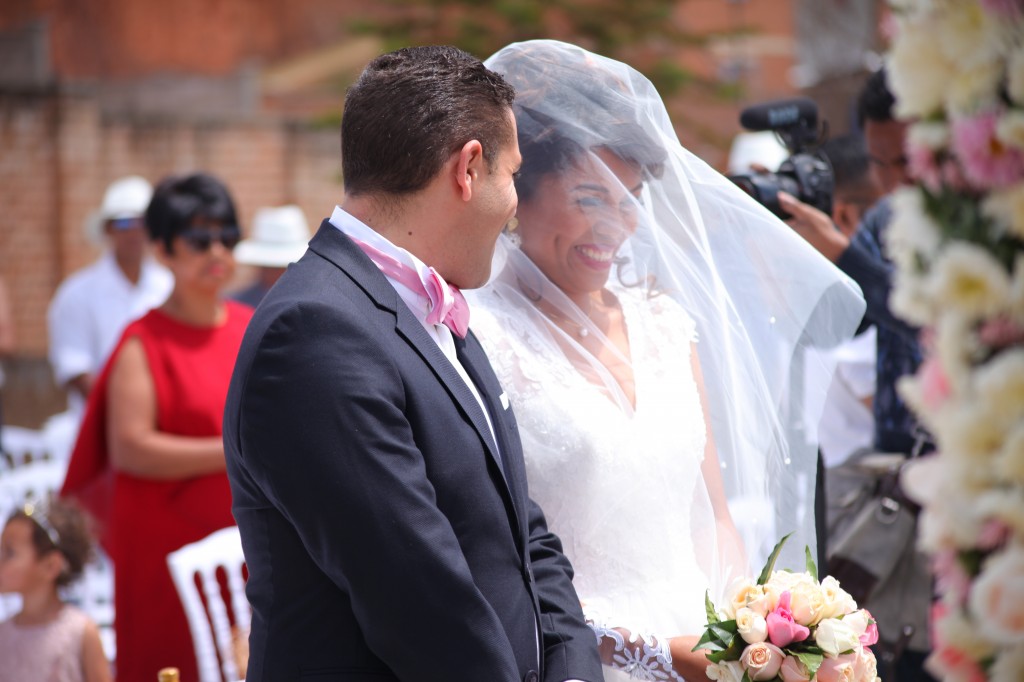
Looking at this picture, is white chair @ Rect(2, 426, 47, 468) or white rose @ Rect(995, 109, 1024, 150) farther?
white chair @ Rect(2, 426, 47, 468)

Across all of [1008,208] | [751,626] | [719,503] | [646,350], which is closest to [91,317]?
[646,350]

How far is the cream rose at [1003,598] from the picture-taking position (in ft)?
3.63

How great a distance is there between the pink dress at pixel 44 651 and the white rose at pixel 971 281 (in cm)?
292

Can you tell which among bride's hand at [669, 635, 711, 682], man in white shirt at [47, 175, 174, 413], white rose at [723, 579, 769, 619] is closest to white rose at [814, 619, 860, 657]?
white rose at [723, 579, 769, 619]

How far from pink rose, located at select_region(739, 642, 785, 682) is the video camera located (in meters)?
1.33

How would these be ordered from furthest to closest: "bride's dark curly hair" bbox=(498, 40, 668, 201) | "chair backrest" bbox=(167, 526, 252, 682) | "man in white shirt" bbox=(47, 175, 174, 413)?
"man in white shirt" bbox=(47, 175, 174, 413), "chair backrest" bbox=(167, 526, 252, 682), "bride's dark curly hair" bbox=(498, 40, 668, 201)

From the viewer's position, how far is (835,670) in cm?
209

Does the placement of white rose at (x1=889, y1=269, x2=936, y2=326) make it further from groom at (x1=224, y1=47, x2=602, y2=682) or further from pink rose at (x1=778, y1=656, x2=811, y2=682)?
pink rose at (x1=778, y1=656, x2=811, y2=682)

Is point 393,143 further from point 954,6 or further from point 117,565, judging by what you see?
point 117,565

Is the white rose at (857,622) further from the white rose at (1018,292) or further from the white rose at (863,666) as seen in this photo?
the white rose at (1018,292)

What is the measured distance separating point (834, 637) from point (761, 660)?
0.14 m

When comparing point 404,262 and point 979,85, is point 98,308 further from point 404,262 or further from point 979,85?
point 979,85

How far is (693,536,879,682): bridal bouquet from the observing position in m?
2.07

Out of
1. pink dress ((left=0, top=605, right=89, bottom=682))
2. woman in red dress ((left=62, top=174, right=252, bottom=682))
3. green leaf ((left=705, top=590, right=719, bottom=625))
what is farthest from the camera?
woman in red dress ((left=62, top=174, right=252, bottom=682))
